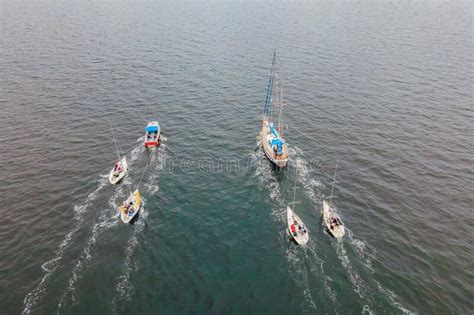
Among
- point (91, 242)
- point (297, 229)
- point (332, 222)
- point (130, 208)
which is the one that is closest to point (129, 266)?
point (91, 242)

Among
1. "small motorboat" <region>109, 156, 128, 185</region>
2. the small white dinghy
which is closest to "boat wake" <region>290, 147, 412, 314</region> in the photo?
the small white dinghy

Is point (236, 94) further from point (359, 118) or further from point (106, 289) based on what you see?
point (106, 289)

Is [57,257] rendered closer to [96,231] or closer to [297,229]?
[96,231]

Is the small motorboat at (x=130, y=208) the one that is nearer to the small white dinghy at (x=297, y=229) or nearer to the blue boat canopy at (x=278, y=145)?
the small white dinghy at (x=297, y=229)

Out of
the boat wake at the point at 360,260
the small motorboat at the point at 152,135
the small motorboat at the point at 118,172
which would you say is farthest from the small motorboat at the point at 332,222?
the small motorboat at the point at 152,135

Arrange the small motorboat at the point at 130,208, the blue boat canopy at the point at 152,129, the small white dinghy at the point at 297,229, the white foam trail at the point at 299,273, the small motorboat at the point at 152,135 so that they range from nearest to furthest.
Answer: the white foam trail at the point at 299,273 < the small white dinghy at the point at 297,229 < the small motorboat at the point at 130,208 < the small motorboat at the point at 152,135 < the blue boat canopy at the point at 152,129

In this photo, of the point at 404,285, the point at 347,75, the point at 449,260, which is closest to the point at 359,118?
the point at 347,75

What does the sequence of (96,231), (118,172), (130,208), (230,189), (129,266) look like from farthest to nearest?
(118,172) < (230,189) < (130,208) < (96,231) < (129,266)
